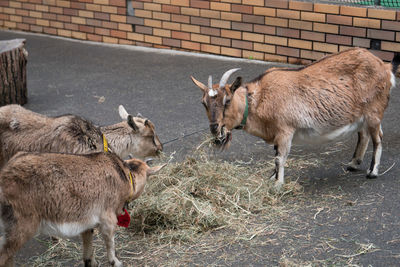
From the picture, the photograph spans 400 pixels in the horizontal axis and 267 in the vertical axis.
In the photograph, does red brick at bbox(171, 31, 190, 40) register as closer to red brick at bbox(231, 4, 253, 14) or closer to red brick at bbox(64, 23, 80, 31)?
red brick at bbox(231, 4, 253, 14)

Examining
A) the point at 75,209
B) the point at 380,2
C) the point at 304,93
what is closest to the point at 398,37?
the point at 380,2

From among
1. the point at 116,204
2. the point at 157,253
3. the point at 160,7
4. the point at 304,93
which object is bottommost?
the point at 157,253

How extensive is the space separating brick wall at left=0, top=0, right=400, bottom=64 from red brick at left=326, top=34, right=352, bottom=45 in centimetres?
1

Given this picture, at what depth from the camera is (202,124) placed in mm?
8125

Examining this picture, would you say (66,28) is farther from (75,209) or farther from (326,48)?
(75,209)

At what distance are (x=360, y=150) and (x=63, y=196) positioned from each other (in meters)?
3.35

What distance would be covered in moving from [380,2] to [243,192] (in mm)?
4366

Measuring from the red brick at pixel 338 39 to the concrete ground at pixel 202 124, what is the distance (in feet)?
3.49

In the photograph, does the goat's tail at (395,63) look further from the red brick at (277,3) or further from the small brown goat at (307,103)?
the red brick at (277,3)

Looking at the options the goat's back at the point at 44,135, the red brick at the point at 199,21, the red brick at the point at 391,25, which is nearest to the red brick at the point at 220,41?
the red brick at the point at 199,21

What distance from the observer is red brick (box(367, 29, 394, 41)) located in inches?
346

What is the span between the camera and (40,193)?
15.1ft

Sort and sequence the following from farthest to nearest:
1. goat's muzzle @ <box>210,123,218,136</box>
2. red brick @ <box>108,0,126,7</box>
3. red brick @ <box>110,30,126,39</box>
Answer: red brick @ <box>110,30,126,39</box>
red brick @ <box>108,0,126,7</box>
goat's muzzle @ <box>210,123,218,136</box>

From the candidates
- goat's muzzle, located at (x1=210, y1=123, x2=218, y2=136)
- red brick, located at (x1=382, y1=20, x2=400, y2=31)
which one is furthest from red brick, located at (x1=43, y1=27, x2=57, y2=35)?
goat's muzzle, located at (x1=210, y1=123, x2=218, y2=136)
